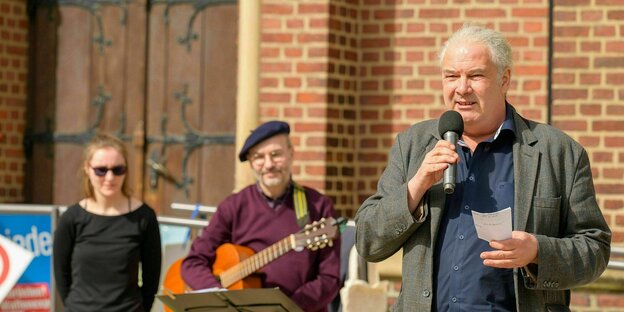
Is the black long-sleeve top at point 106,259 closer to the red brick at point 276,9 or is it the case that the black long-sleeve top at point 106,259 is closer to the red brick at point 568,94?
the red brick at point 276,9

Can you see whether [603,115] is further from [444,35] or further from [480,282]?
[480,282]

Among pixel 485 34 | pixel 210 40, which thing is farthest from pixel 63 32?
pixel 485 34

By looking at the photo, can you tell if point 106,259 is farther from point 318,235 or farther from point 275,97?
point 275,97

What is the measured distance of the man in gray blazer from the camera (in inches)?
166

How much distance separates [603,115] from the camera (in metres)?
8.47

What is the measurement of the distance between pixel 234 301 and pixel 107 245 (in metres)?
1.79

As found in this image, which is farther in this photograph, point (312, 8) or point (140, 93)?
point (140, 93)

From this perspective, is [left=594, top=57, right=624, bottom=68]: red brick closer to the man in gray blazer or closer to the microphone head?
the man in gray blazer

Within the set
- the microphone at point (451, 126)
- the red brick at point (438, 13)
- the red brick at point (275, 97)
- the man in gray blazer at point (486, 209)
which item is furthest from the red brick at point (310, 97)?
the microphone at point (451, 126)

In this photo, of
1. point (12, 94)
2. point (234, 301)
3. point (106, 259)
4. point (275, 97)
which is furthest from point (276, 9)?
point (234, 301)

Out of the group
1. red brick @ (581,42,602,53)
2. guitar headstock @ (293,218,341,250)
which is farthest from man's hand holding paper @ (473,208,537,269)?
red brick @ (581,42,602,53)

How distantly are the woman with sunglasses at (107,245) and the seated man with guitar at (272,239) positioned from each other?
1.18 feet

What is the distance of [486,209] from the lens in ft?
13.9

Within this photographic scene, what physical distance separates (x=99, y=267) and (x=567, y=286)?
146 inches
